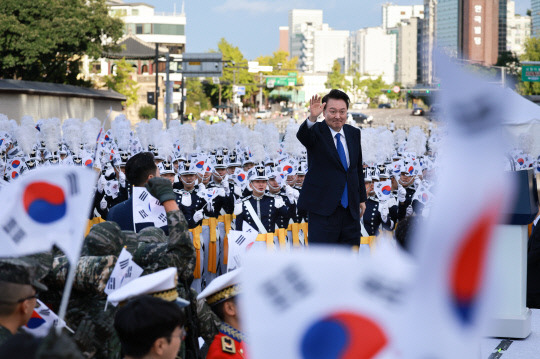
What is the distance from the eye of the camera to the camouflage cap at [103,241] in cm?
368

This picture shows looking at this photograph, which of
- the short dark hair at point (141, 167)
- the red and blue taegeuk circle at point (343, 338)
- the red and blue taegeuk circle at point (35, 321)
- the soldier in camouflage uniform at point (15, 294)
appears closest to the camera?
the red and blue taegeuk circle at point (343, 338)

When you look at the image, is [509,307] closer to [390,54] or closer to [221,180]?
[221,180]

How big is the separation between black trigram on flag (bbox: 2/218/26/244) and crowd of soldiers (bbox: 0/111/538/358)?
0.28 metres

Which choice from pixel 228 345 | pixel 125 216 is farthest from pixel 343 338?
pixel 125 216

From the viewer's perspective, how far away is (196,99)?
8275 centimetres

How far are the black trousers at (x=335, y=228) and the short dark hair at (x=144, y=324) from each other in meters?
2.85

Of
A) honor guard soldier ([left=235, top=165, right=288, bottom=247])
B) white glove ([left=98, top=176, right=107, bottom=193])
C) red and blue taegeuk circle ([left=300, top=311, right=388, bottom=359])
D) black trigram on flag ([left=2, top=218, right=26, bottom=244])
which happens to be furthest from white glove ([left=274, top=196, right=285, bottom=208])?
red and blue taegeuk circle ([left=300, top=311, right=388, bottom=359])

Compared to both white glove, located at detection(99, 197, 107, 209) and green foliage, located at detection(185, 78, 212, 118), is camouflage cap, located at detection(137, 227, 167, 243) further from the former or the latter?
green foliage, located at detection(185, 78, 212, 118)

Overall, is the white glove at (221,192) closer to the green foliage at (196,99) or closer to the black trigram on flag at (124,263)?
the black trigram on flag at (124,263)

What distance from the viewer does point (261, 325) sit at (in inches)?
58.5

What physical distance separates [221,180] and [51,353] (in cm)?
975

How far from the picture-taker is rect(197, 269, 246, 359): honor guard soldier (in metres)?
3.50

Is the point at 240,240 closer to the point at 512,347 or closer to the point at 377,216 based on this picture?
the point at 512,347

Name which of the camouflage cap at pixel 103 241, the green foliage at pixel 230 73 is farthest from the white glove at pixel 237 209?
the green foliage at pixel 230 73
